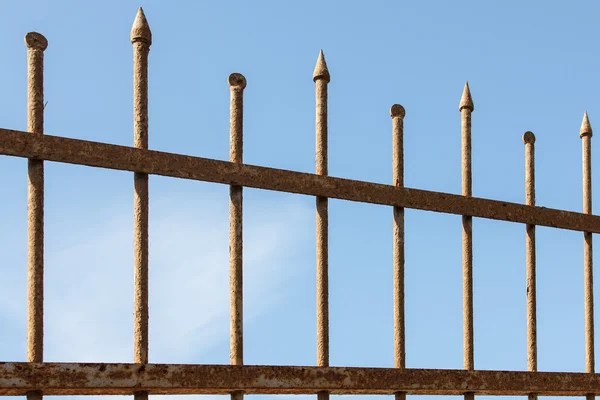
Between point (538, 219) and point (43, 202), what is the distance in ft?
11.4

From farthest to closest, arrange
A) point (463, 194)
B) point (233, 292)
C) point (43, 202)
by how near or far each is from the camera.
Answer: point (463, 194) < point (233, 292) < point (43, 202)

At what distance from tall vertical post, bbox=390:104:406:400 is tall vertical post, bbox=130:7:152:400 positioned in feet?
5.44

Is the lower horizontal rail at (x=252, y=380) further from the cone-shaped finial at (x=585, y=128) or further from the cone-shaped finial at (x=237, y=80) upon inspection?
the cone-shaped finial at (x=585, y=128)

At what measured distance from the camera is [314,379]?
5.82 meters

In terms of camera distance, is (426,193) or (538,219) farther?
(538,219)

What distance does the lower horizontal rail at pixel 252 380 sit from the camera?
17.0ft

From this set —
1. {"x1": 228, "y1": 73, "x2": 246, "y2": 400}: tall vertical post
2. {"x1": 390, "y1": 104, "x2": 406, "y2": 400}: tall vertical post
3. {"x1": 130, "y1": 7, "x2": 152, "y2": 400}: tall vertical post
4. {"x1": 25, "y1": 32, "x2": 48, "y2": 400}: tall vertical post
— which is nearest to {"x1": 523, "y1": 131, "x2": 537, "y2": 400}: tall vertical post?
{"x1": 390, "y1": 104, "x2": 406, "y2": 400}: tall vertical post

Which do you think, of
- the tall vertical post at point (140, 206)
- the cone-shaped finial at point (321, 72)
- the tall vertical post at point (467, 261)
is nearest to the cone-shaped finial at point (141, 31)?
the tall vertical post at point (140, 206)

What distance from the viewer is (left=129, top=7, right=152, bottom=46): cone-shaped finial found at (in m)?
5.71

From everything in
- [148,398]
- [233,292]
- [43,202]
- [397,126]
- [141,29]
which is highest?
[141,29]

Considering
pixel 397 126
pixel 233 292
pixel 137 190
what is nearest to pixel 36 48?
pixel 137 190

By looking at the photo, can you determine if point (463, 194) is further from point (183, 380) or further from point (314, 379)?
point (183, 380)

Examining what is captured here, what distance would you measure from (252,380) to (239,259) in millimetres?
686

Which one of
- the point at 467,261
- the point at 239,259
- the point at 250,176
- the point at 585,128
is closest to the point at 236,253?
the point at 239,259
